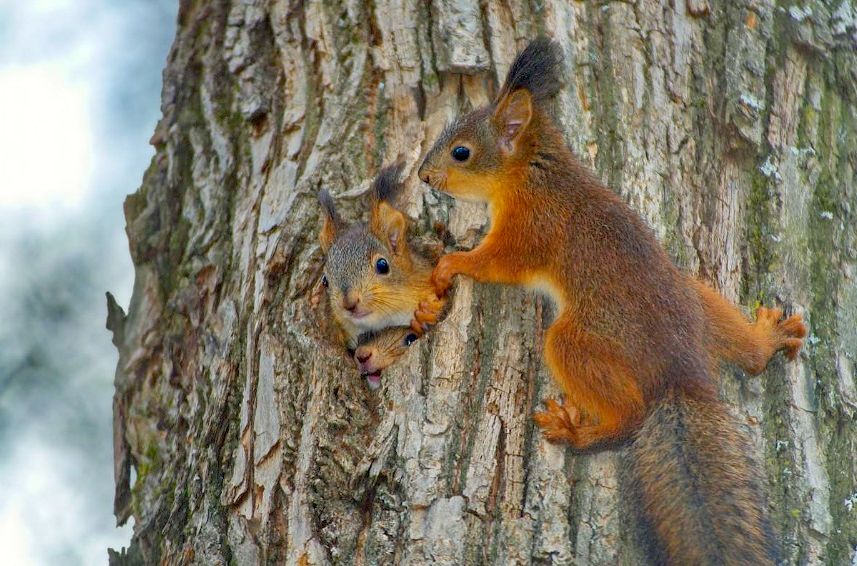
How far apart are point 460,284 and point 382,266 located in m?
0.63

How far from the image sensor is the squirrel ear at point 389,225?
3900 mm

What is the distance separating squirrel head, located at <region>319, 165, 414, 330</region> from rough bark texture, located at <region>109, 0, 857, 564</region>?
11 cm

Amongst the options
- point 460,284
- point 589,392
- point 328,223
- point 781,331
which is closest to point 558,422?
point 589,392

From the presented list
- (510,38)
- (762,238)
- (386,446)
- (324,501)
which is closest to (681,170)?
(762,238)

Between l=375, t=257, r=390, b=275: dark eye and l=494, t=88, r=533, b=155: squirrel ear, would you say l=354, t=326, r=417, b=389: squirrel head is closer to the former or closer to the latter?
l=375, t=257, r=390, b=275: dark eye

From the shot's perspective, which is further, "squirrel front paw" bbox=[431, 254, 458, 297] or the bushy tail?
"squirrel front paw" bbox=[431, 254, 458, 297]

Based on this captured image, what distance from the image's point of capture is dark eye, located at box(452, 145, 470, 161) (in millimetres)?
3920

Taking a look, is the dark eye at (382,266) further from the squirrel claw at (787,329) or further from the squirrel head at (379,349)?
the squirrel claw at (787,329)

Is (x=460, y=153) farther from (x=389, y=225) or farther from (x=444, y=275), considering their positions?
(x=444, y=275)

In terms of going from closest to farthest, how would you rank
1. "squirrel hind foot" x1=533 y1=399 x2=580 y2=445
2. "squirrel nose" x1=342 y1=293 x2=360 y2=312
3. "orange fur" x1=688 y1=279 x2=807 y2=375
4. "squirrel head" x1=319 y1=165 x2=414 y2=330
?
"squirrel hind foot" x1=533 y1=399 x2=580 y2=445 < "orange fur" x1=688 y1=279 x2=807 y2=375 < "squirrel head" x1=319 y1=165 x2=414 y2=330 < "squirrel nose" x1=342 y1=293 x2=360 y2=312

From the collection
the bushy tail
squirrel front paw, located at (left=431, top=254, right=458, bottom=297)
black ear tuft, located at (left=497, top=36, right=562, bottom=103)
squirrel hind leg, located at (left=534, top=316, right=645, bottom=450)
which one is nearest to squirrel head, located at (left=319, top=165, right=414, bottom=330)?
squirrel front paw, located at (left=431, top=254, right=458, bottom=297)

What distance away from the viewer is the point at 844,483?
3.22 metres

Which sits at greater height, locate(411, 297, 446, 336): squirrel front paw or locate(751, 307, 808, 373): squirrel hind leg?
locate(411, 297, 446, 336): squirrel front paw

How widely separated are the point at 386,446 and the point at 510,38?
1.71m
